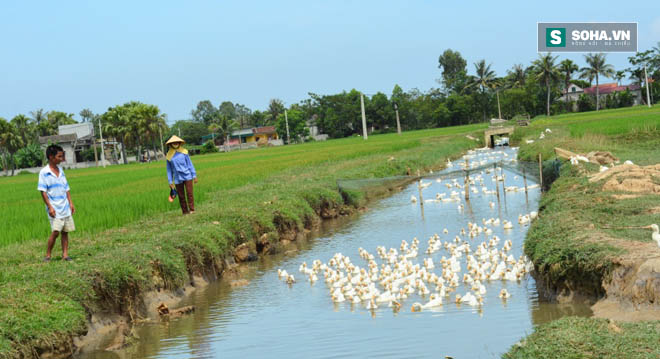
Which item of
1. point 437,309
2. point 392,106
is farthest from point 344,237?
point 392,106

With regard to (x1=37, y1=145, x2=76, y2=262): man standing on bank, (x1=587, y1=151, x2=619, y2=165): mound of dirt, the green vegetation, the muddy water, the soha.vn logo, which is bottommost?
the muddy water

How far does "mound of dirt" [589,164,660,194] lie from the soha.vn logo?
21825mm

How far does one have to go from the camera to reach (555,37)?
35906 millimetres

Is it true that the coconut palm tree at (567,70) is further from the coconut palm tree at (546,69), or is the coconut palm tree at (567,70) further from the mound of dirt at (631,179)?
the mound of dirt at (631,179)

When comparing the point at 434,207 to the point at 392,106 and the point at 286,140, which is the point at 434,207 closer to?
the point at 392,106

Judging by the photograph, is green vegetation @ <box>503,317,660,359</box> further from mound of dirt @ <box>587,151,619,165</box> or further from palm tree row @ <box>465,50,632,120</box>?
palm tree row @ <box>465,50,632,120</box>

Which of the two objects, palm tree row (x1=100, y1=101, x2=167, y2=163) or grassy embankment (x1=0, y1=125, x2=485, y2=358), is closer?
grassy embankment (x1=0, y1=125, x2=485, y2=358)

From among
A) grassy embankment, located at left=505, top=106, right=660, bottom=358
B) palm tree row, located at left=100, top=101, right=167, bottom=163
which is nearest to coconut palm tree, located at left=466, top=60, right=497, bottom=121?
palm tree row, located at left=100, top=101, right=167, bottom=163

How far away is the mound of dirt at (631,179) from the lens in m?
12.7

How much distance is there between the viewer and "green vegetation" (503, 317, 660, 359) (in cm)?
542

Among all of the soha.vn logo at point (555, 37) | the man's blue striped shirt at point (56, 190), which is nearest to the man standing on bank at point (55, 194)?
the man's blue striped shirt at point (56, 190)

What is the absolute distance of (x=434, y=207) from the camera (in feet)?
68.2

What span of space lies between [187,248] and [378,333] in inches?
180

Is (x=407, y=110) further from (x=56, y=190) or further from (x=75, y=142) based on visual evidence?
(x=56, y=190)
